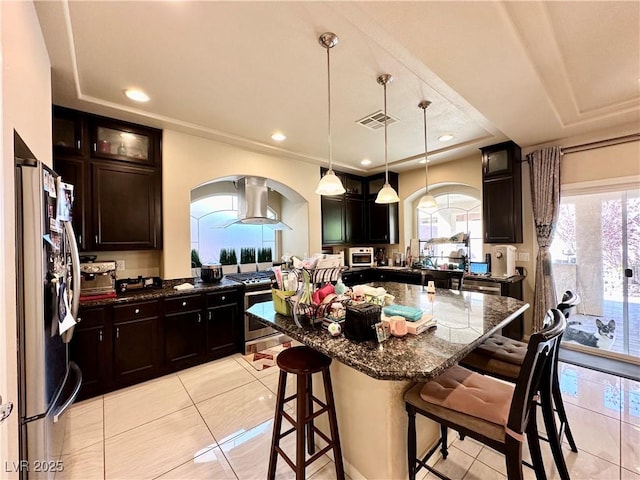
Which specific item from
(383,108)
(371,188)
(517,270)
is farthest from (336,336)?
(371,188)

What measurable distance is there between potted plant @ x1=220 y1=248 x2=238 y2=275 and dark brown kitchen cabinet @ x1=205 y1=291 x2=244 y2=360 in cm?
113

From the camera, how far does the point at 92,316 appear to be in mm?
2459

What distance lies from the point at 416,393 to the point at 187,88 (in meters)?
2.86

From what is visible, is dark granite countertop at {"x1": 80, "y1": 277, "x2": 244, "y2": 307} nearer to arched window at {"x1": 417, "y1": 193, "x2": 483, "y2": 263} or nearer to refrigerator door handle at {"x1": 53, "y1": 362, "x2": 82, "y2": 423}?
refrigerator door handle at {"x1": 53, "y1": 362, "x2": 82, "y2": 423}

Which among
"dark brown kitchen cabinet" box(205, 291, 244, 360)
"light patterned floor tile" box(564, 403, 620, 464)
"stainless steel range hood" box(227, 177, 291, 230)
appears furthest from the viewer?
"stainless steel range hood" box(227, 177, 291, 230)

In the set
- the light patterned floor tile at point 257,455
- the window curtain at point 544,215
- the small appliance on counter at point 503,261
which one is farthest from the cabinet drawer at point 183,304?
the window curtain at point 544,215

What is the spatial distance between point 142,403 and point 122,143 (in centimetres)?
258

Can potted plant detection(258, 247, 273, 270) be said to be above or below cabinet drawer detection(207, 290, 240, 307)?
above

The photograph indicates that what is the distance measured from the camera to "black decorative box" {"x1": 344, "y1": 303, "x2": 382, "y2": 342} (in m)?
1.37

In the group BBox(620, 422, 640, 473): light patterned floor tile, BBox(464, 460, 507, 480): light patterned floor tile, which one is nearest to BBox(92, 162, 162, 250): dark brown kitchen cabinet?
BBox(464, 460, 507, 480): light patterned floor tile

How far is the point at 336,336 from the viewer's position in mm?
1426

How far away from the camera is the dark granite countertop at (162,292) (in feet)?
8.30

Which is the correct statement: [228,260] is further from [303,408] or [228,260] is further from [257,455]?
[303,408]

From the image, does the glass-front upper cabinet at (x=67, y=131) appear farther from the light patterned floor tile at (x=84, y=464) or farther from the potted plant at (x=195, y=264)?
the light patterned floor tile at (x=84, y=464)
